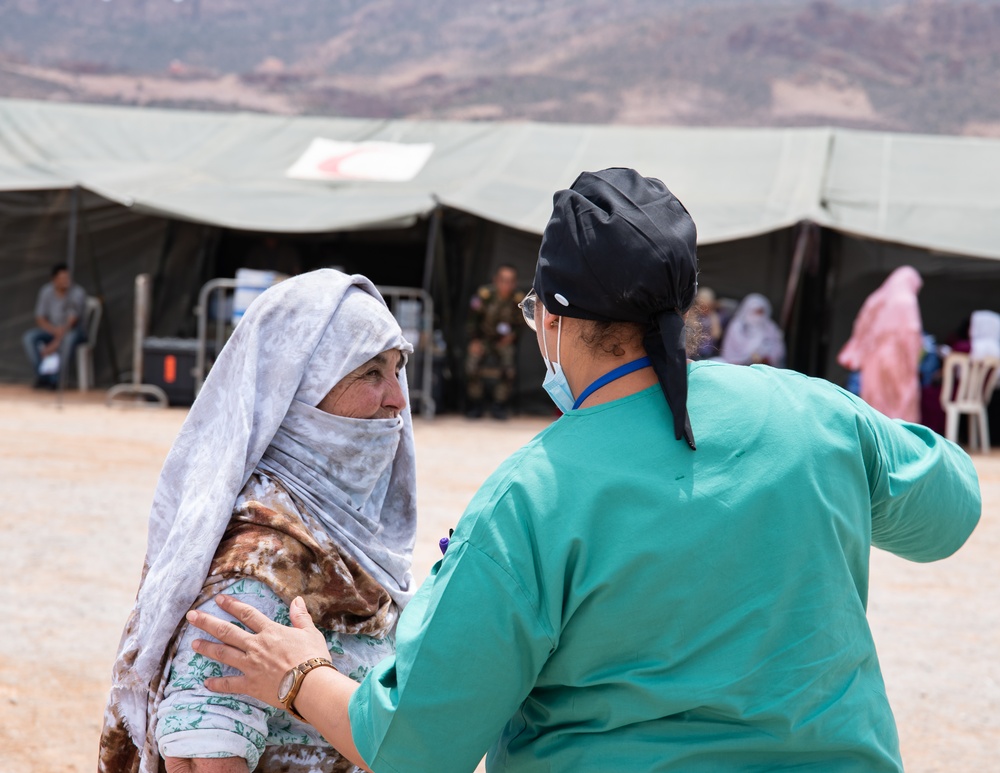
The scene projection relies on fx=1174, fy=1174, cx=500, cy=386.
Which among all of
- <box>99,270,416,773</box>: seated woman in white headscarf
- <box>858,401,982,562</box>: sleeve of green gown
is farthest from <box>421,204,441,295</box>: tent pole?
<box>858,401,982,562</box>: sleeve of green gown

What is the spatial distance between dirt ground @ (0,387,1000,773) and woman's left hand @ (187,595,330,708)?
211 centimetres

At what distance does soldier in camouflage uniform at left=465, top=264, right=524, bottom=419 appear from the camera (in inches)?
517

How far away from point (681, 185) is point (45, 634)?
9.92 metres

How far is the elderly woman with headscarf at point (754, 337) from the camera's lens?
12992 millimetres

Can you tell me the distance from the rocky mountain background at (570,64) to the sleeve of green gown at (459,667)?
148 feet

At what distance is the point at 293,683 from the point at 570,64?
52.6m

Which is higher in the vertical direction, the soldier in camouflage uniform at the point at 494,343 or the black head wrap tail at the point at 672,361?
the black head wrap tail at the point at 672,361

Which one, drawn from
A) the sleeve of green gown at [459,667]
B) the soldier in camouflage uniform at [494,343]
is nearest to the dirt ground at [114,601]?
the sleeve of green gown at [459,667]

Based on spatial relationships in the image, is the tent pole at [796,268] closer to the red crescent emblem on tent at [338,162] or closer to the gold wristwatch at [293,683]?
the red crescent emblem on tent at [338,162]

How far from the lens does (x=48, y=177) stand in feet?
43.4

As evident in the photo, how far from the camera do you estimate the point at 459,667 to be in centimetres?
150

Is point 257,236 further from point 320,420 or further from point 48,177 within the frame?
point 320,420

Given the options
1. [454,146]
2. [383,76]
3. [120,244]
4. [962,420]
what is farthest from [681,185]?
[383,76]

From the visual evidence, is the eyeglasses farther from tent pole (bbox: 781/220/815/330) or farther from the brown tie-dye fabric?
tent pole (bbox: 781/220/815/330)
